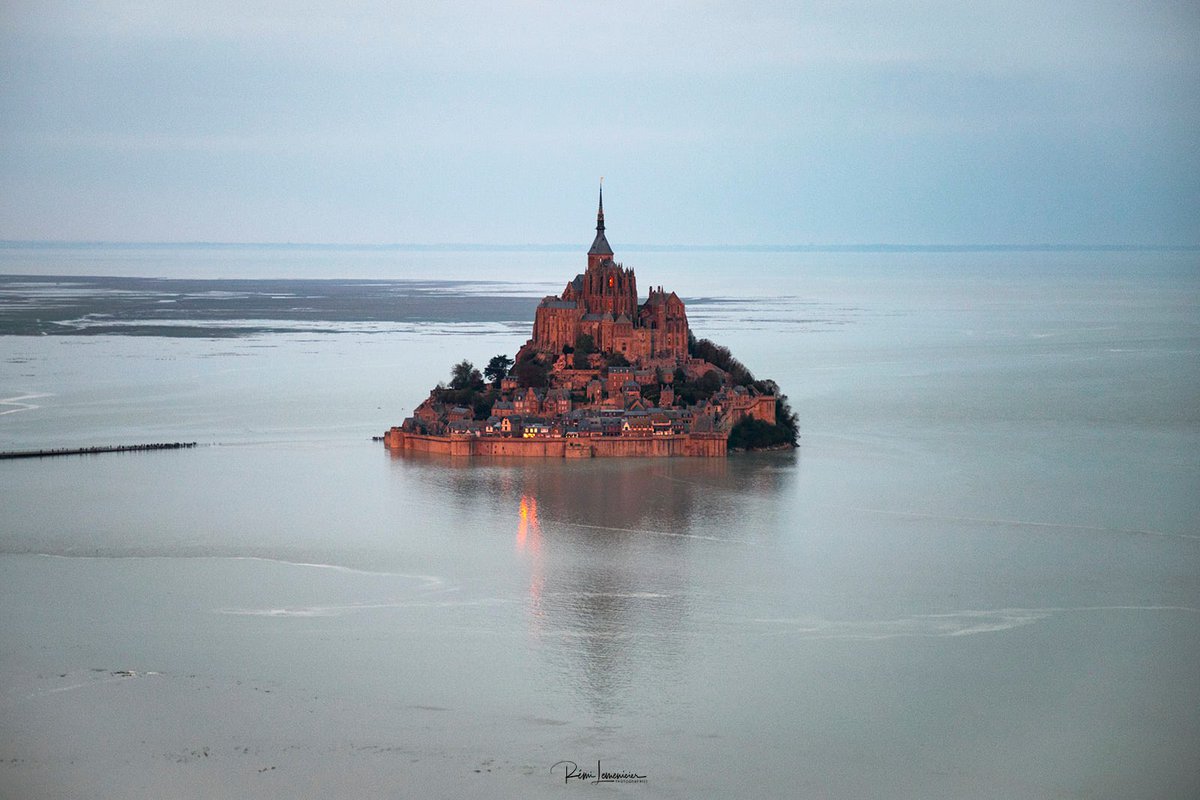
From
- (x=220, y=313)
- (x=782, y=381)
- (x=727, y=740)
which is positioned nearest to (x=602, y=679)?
(x=727, y=740)

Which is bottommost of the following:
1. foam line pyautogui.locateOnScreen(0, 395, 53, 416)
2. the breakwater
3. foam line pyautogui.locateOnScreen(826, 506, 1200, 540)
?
foam line pyautogui.locateOnScreen(826, 506, 1200, 540)

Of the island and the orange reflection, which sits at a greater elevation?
the island

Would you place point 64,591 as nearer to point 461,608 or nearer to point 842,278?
point 461,608
